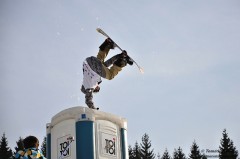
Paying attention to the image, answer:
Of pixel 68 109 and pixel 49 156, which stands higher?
pixel 68 109

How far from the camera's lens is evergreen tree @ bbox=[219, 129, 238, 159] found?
44062 mm

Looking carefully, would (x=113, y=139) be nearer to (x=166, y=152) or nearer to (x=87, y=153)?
(x=87, y=153)

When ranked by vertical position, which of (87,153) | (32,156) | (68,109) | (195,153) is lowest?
(32,156)

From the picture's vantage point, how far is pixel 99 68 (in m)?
13.1

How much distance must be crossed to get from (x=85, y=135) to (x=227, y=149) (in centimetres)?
3402

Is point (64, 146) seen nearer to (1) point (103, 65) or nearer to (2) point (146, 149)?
(1) point (103, 65)

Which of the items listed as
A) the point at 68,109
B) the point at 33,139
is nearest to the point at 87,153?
the point at 68,109

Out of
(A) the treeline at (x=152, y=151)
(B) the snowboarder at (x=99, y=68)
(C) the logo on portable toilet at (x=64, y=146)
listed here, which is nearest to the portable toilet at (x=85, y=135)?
(C) the logo on portable toilet at (x=64, y=146)

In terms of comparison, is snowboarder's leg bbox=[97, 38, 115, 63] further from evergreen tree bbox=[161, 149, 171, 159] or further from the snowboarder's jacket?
evergreen tree bbox=[161, 149, 171, 159]

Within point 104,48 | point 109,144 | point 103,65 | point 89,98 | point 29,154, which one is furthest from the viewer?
point 104,48

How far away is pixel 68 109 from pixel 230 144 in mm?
34354

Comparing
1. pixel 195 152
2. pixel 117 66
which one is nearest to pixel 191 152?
pixel 195 152

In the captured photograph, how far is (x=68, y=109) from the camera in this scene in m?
12.5

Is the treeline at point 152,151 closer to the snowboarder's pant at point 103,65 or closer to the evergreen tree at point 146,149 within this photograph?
the evergreen tree at point 146,149
